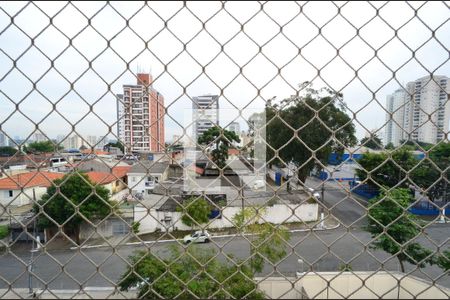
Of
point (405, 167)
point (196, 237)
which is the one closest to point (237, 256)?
point (405, 167)

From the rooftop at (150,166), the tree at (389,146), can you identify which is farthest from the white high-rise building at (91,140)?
the tree at (389,146)

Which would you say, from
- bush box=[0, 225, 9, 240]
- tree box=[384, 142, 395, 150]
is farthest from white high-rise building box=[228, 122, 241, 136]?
bush box=[0, 225, 9, 240]

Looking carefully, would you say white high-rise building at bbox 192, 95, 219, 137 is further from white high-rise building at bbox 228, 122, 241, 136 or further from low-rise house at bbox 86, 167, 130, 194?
low-rise house at bbox 86, 167, 130, 194

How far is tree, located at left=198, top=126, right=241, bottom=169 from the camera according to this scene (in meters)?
0.98

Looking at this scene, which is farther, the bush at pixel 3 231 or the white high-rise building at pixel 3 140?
the bush at pixel 3 231

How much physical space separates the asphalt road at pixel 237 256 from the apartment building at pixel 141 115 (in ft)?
0.96

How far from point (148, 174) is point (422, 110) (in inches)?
30.8

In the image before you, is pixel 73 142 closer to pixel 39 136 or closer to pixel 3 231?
pixel 39 136

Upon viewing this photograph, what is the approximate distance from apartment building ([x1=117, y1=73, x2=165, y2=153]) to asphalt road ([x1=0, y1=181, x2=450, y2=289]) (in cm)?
29

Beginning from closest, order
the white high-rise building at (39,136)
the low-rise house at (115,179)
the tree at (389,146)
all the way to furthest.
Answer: the white high-rise building at (39,136), the low-rise house at (115,179), the tree at (389,146)

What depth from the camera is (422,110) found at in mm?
911

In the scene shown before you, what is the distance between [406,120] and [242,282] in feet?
5.08

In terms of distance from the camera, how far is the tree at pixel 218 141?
0.98m

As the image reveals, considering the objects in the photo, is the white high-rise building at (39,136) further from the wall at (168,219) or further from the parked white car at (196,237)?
the parked white car at (196,237)
